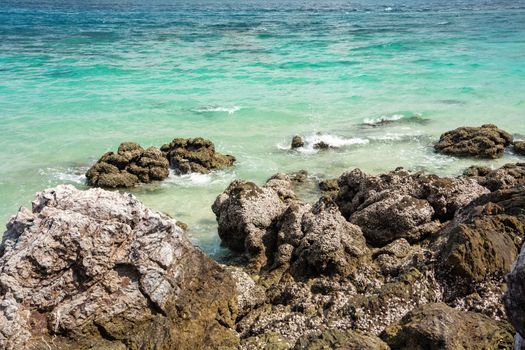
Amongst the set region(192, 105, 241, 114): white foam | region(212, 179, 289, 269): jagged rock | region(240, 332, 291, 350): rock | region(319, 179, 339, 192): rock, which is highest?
region(240, 332, 291, 350): rock

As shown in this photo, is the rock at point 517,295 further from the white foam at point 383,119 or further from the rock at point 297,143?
the white foam at point 383,119

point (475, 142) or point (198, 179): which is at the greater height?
point (475, 142)

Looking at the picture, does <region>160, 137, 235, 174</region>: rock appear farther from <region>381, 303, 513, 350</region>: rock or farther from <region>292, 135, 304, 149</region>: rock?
<region>381, 303, 513, 350</region>: rock

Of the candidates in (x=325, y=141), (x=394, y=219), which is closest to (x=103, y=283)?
(x=394, y=219)

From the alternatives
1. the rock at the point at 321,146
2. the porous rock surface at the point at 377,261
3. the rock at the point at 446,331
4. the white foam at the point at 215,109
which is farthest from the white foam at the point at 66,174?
the rock at the point at 446,331

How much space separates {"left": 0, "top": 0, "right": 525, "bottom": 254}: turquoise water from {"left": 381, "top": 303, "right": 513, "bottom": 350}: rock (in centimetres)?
689

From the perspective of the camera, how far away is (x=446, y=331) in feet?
20.4

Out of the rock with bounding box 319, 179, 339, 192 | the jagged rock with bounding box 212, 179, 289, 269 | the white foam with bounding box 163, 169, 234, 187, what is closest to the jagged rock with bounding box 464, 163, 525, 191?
the rock with bounding box 319, 179, 339, 192

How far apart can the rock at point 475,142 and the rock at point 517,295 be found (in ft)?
52.2

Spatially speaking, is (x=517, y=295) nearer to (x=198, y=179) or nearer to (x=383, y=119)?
(x=198, y=179)

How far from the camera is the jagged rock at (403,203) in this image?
1120cm

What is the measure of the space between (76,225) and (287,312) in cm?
342

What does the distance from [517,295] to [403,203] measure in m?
7.86

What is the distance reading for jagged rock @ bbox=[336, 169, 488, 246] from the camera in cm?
1120
